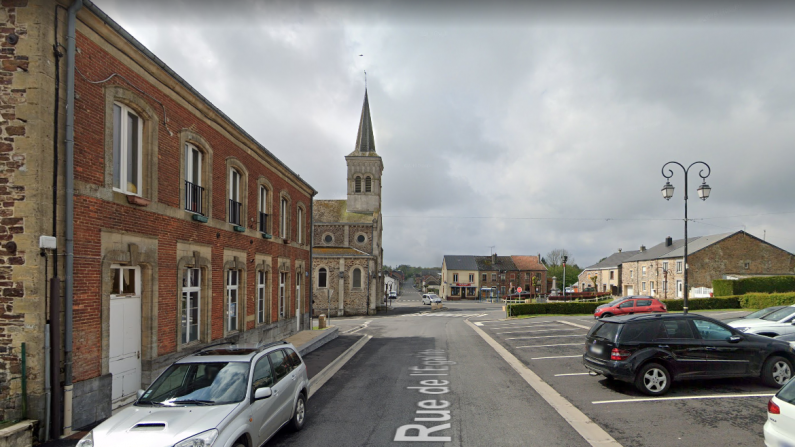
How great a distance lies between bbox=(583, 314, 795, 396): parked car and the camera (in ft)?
30.1

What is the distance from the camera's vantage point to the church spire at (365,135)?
57375 mm

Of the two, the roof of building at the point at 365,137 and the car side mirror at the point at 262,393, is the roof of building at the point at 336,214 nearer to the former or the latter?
the roof of building at the point at 365,137

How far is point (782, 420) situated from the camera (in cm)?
518

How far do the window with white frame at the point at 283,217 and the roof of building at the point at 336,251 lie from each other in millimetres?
26410

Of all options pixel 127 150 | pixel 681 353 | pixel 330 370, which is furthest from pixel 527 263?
pixel 127 150

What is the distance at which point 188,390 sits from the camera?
20.5 ft

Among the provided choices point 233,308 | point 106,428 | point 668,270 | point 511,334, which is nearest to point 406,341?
point 511,334

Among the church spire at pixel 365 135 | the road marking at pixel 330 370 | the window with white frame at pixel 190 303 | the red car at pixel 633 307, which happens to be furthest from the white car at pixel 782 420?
the church spire at pixel 365 135

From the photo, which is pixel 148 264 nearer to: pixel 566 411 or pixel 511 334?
pixel 566 411

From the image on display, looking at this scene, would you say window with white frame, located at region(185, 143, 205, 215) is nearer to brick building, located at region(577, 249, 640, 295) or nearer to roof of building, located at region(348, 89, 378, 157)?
roof of building, located at region(348, 89, 378, 157)

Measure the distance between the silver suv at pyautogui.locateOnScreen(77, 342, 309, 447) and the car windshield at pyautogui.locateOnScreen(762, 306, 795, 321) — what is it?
15177 millimetres

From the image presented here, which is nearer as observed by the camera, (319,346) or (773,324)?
(773,324)

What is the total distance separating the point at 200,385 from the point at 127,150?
5.73m

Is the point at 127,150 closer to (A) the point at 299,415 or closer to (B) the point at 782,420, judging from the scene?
(A) the point at 299,415
